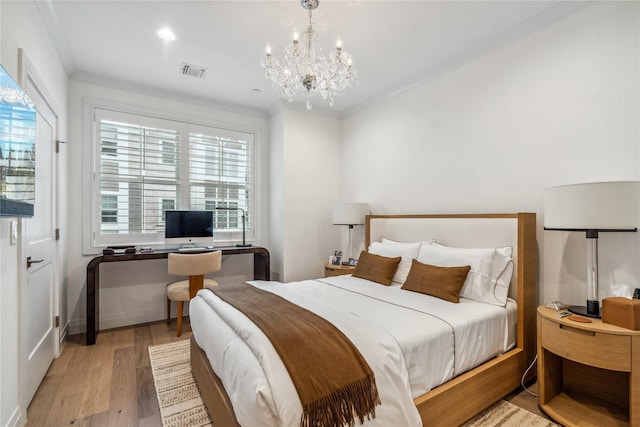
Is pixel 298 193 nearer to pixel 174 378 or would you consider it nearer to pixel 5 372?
pixel 174 378

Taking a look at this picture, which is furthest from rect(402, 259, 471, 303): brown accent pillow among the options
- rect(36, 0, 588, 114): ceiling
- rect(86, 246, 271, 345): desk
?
rect(86, 246, 271, 345): desk

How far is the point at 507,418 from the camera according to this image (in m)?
1.94

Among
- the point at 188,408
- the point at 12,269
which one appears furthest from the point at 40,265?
the point at 188,408

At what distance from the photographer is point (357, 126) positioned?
Answer: 4.43 metres

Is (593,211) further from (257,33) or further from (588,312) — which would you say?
(257,33)

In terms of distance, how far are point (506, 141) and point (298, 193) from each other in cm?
251

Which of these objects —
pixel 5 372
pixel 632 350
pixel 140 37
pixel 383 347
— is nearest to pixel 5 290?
pixel 5 372

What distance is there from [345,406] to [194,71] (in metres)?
3.42

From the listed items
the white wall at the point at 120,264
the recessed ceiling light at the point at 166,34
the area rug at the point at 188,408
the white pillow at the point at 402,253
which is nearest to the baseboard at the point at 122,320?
the white wall at the point at 120,264

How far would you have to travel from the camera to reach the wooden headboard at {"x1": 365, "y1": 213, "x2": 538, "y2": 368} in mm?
2375

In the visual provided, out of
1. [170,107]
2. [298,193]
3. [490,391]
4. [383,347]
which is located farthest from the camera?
[298,193]

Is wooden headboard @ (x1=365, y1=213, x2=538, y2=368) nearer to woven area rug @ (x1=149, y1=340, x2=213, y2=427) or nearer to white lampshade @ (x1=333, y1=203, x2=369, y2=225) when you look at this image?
white lampshade @ (x1=333, y1=203, x2=369, y2=225)

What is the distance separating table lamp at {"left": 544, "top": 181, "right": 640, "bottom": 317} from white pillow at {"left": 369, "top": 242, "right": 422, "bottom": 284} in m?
1.22

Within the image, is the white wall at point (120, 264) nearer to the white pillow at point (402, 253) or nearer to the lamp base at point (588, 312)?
the white pillow at point (402, 253)
